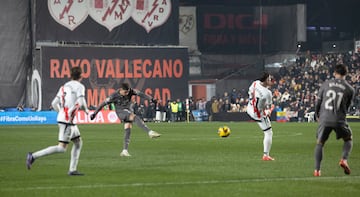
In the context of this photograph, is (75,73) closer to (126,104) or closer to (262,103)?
(262,103)

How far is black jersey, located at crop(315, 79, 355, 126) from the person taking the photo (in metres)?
17.5

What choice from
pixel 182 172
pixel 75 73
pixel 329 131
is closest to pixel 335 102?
pixel 329 131

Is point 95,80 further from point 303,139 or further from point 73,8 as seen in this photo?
point 303,139

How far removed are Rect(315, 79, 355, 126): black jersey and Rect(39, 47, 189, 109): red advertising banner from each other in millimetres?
45933

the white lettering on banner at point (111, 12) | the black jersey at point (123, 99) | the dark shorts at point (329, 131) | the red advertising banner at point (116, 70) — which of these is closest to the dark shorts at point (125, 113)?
the black jersey at point (123, 99)

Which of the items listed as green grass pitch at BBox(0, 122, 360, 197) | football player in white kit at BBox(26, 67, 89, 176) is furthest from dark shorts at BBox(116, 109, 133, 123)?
football player in white kit at BBox(26, 67, 89, 176)

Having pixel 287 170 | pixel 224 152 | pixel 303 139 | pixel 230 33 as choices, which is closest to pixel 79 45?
pixel 230 33

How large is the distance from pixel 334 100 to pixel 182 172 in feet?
13.5

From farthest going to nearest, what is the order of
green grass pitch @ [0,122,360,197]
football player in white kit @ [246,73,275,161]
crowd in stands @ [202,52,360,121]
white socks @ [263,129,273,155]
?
crowd in stands @ [202,52,360,121]
football player in white kit @ [246,73,275,161]
white socks @ [263,129,273,155]
green grass pitch @ [0,122,360,197]

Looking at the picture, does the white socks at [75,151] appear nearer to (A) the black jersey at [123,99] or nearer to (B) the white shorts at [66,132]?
(B) the white shorts at [66,132]

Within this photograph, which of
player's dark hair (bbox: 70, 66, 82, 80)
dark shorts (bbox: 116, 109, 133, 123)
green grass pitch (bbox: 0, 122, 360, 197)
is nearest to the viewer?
green grass pitch (bbox: 0, 122, 360, 197)

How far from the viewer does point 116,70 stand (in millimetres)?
65500

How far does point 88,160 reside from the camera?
24.0m

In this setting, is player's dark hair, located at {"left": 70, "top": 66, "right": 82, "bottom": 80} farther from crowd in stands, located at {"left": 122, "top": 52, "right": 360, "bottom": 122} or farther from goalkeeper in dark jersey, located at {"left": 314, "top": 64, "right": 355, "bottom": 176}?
crowd in stands, located at {"left": 122, "top": 52, "right": 360, "bottom": 122}
